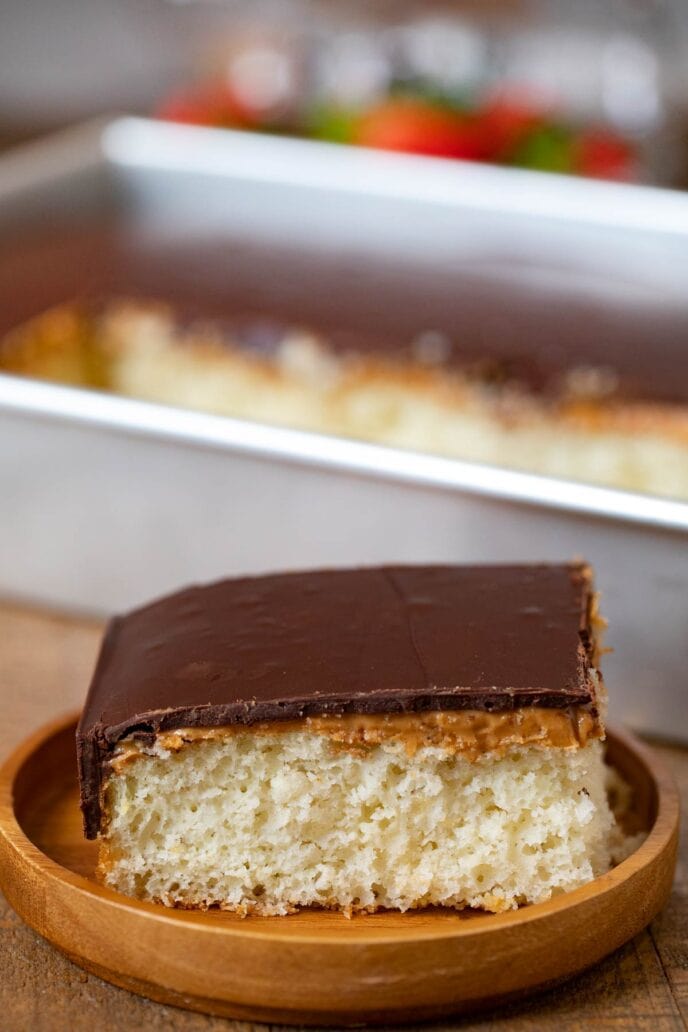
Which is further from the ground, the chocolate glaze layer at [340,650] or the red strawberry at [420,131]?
the red strawberry at [420,131]

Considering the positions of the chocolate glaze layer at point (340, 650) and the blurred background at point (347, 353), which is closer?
the chocolate glaze layer at point (340, 650)

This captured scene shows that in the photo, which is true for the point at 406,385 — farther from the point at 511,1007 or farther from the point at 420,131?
the point at 420,131

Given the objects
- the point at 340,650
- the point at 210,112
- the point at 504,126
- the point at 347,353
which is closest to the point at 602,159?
the point at 504,126

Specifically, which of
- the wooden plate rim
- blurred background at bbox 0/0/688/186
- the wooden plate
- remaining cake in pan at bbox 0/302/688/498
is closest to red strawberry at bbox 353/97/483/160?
blurred background at bbox 0/0/688/186

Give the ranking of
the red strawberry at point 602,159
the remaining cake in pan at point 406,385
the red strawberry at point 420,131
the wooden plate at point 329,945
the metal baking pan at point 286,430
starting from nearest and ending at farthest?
the wooden plate at point 329,945 → the metal baking pan at point 286,430 → the remaining cake in pan at point 406,385 → the red strawberry at point 420,131 → the red strawberry at point 602,159

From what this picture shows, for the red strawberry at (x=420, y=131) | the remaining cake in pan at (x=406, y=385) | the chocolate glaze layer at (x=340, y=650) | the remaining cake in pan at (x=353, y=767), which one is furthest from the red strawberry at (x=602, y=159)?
the remaining cake in pan at (x=353, y=767)

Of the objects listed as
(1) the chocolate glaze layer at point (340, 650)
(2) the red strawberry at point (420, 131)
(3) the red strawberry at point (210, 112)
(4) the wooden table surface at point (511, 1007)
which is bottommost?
(4) the wooden table surface at point (511, 1007)

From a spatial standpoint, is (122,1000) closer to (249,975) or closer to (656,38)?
(249,975)

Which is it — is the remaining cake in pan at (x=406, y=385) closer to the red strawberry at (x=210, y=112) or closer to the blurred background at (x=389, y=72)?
the blurred background at (x=389, y=72)
